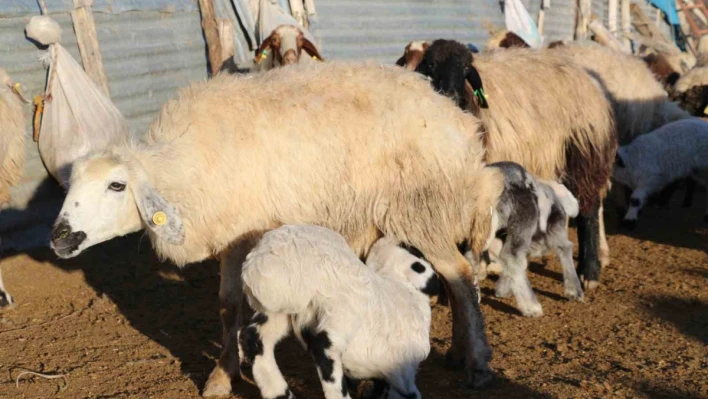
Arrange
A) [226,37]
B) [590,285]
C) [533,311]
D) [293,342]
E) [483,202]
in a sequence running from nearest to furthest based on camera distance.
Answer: [483,202] → [293,342] → [533,311] → [590,285] → [226,37]

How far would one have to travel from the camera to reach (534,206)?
20.2ft

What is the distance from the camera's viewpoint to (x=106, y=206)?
15.1 feet

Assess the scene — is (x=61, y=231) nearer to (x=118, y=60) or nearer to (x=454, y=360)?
(x=454, y=360)

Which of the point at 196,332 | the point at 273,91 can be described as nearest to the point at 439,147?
the point at 273,91

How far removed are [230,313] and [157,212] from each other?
0.75m

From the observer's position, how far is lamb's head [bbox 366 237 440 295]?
Answer: 4.82 m

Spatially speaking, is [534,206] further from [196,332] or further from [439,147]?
[196,332]

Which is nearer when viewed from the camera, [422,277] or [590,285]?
[422,277]

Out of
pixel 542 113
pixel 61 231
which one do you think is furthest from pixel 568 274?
pixel 61 231

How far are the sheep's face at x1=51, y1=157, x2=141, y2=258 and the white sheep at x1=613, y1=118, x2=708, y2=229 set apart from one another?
5.83 metres

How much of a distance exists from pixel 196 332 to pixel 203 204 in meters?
1.52

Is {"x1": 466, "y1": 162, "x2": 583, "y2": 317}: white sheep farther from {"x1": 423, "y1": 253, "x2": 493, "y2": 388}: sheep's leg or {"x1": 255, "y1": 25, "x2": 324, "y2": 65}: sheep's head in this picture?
{"x1": 255, "y1": 25, "x2": 324, "y2": 65}: sheep's head

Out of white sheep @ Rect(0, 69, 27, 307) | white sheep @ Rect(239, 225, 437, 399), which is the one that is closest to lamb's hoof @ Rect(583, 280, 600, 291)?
white sheep @ Rect(239, 225, 437, 399)

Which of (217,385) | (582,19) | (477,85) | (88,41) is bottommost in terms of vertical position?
(582,19)
